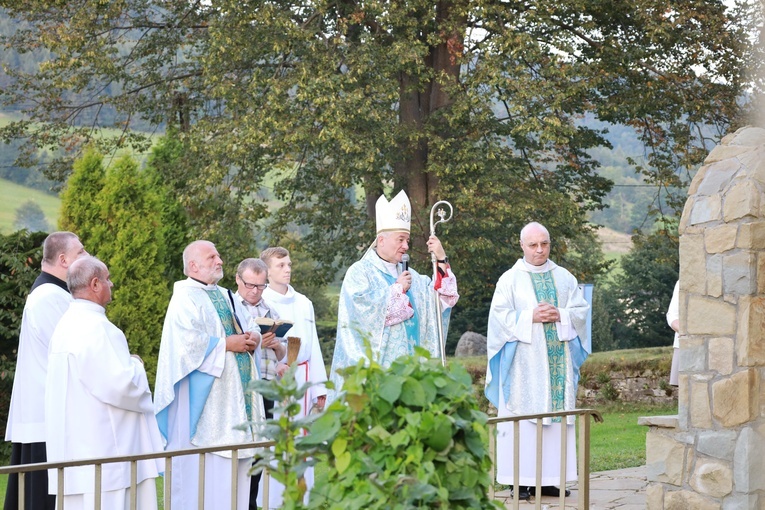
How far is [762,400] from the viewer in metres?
5.86

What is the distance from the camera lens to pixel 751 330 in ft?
18.9

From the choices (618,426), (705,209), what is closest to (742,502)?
(705,209)

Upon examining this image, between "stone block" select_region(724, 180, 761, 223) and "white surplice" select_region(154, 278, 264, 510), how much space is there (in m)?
2.99

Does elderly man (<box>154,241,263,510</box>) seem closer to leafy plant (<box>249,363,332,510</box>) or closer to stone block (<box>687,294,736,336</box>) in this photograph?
stone block (<box>687,294,736,336</box>)

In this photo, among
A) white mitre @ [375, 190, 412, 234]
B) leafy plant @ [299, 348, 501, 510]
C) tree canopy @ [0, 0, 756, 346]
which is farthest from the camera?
tree canopy @ [0, 0, 756, 346]

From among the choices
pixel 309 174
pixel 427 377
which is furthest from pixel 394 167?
pixel 427 377

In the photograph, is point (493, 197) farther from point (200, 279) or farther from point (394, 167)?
point (200, 279)

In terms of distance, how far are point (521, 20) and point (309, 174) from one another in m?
4.51

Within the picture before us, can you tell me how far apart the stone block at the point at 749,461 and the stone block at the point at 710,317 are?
0.55 m

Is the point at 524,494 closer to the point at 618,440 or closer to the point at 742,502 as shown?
→ the point at 742,502

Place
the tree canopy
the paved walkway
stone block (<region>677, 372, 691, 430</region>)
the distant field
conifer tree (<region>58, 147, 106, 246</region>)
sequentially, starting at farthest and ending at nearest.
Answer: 1. the distant field
2. the tree canopy
3. conifer tree (<region>58, 147, 106, 246</region>)
4. the paved walkway
5. stone block (<region>677, 372, 691, 430</region>)

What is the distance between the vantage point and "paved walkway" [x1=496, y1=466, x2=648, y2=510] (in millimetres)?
7180

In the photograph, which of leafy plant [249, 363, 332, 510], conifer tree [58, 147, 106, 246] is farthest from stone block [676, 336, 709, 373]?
conifer tree [58, 147, 106, 246]

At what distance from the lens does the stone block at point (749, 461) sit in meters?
5.77
